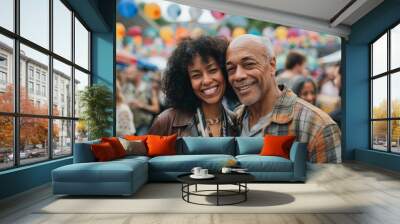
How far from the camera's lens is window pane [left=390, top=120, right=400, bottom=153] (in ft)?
25.2

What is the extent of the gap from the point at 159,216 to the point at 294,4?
226 inches

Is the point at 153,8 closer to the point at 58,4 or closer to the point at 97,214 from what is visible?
the point at 58,4

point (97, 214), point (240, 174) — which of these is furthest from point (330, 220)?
point (97, 214)

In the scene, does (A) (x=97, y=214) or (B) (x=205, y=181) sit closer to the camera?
(A) (x=97, y=214)

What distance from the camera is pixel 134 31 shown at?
8438 mm

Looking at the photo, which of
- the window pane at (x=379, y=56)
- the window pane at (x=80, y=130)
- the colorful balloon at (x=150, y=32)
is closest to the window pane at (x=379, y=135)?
the window pane at (x=379, y=56)

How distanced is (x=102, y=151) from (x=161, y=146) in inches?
52.2

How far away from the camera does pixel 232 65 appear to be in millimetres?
8258

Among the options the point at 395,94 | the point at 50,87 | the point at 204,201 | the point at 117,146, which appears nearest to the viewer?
the point at 204,201

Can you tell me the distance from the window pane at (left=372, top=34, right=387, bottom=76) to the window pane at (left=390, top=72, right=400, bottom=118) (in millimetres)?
474

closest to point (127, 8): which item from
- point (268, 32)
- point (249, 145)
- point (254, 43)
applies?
point (254, 43)

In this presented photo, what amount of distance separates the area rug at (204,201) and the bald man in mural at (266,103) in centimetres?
307

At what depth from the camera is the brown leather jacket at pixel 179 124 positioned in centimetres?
830

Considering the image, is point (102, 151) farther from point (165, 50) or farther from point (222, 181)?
point (165, 50)
